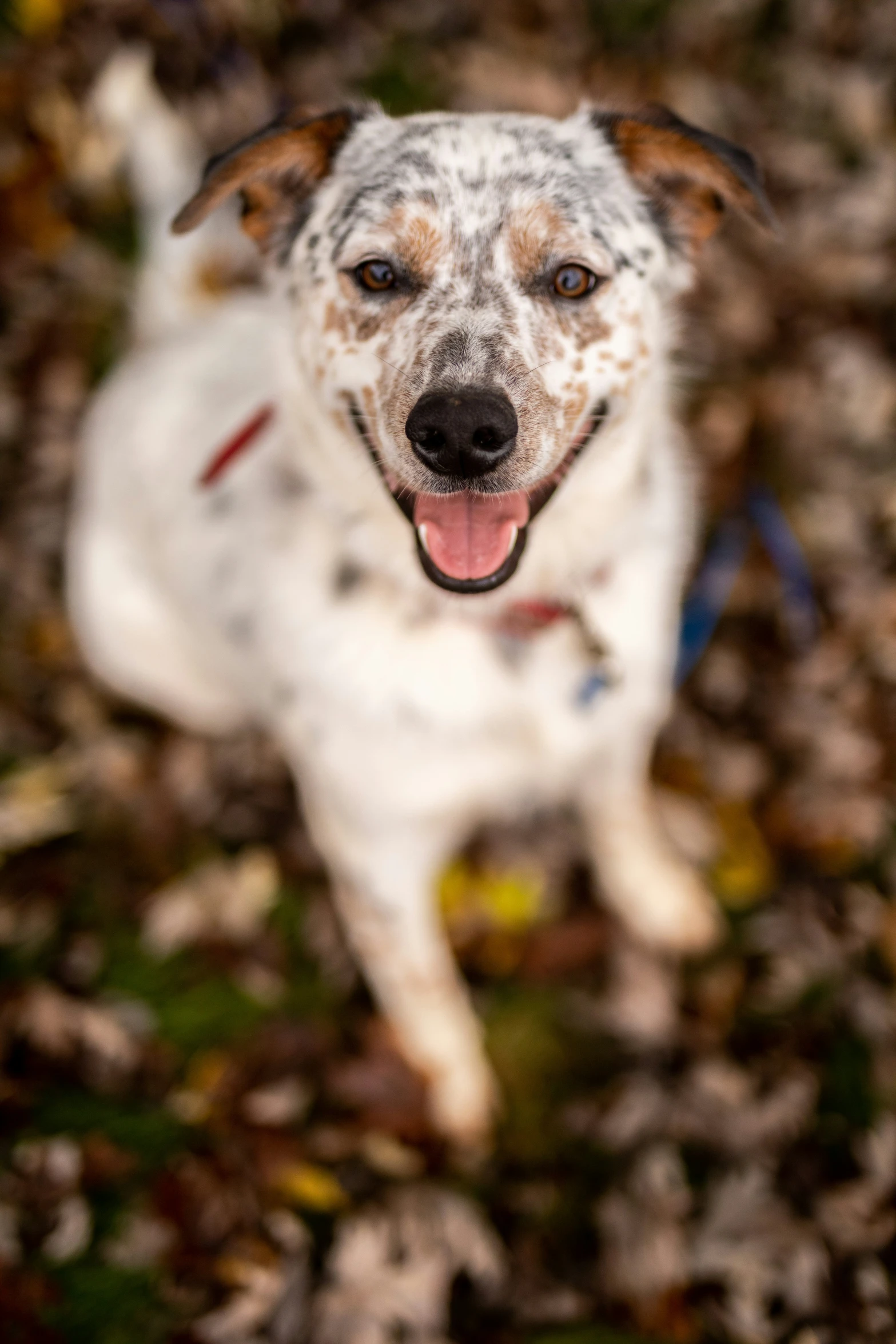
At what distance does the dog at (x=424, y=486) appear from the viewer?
2.03m

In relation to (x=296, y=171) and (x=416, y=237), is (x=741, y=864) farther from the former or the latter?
(x=296, y=171)

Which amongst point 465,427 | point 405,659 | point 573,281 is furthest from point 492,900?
point 573,281

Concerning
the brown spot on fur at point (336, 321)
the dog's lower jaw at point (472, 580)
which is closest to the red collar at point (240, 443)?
the brown spot on fur at point (336, 321)

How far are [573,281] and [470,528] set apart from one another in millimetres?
580

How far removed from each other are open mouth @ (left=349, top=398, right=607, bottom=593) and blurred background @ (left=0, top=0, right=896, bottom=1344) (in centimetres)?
171

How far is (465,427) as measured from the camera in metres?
1.87

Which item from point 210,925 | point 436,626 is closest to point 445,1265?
point 210,925

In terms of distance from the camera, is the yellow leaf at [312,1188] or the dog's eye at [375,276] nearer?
the dog's eye at [375,276]

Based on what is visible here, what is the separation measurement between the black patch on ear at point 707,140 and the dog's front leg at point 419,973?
177cm

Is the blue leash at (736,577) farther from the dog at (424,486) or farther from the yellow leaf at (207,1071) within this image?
the yellow leaf at (207,1071)

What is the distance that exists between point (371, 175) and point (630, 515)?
102 cm

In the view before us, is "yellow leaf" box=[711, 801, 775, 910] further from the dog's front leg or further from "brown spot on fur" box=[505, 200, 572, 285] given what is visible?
"brown spot on fur" box=[505, 200, 572, 285]

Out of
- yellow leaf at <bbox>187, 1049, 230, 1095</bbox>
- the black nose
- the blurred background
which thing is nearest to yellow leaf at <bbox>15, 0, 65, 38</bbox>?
the blurred background

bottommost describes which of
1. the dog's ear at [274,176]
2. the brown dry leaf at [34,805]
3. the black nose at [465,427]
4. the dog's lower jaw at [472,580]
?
the brown dry leaf at [34,805]
